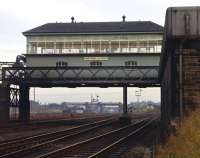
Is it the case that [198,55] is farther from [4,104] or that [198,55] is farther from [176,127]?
[4,104]

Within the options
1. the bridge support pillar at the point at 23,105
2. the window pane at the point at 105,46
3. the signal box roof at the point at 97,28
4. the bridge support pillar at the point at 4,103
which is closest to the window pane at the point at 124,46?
the window pane at the point at 105,46

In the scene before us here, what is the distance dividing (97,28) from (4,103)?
1665 cm

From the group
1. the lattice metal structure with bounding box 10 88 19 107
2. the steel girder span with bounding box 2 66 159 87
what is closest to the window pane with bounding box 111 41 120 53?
the steel girder span with bounding box 2 66 159 87

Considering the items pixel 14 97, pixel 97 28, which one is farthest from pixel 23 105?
pixel 97 28

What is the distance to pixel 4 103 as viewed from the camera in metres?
44.9

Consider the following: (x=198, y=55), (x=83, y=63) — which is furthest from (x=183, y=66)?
(x=83, y=63)

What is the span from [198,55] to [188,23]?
1.16m

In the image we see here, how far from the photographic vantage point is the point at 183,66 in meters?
16.7

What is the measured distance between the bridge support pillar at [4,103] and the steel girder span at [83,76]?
1783 millimetres

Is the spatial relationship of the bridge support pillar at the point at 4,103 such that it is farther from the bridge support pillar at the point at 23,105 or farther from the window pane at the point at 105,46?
the window pane at the point at 105,46

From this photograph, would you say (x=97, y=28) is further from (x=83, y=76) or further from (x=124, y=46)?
(x=83, y=76)

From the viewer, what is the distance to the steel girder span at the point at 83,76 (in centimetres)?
4641

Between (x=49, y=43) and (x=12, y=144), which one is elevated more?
(x=49, y=43)

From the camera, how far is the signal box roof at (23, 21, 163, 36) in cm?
5403
